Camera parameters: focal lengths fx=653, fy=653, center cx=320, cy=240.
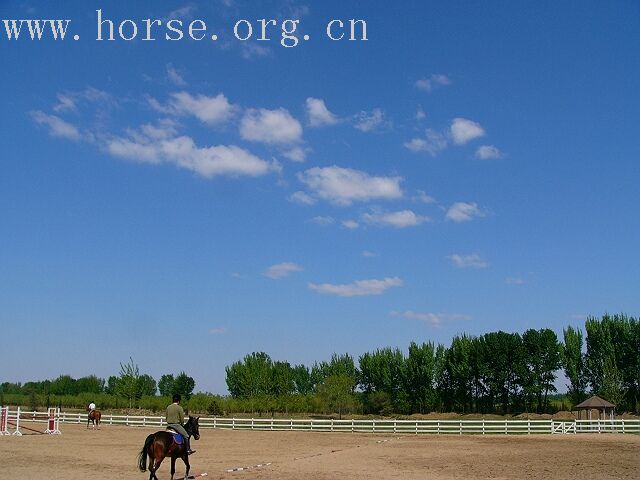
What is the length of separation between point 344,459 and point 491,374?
5205 cm

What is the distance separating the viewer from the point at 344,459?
806 inches

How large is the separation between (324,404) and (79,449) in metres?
44.5

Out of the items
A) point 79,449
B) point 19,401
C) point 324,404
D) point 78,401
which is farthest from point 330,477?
point 19,401

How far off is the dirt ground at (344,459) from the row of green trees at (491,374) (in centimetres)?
3691

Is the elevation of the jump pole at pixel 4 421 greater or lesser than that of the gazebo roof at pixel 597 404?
lesser

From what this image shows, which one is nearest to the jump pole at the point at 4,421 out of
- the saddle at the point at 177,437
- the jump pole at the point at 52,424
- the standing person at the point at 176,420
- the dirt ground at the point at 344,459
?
the jump pole at the point at 52,424

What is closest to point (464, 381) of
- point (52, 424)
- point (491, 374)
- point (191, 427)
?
point (491, 374)

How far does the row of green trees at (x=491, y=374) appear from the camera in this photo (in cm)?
6353

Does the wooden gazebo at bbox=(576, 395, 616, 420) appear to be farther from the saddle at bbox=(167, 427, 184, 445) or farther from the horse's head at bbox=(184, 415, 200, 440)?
the saddle at bbox=(167, 427, 184, 445)

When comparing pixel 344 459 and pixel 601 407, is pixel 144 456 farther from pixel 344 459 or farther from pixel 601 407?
pixel 601 407

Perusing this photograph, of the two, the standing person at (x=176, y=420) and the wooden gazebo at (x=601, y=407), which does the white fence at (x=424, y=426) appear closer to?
the wooden gazebo at (x=601, y=407)

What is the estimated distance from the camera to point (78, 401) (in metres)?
79.7

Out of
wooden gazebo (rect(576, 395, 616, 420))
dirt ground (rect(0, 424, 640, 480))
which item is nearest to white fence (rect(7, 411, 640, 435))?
wooden gazebo (rect(576, 395, 616, 420))

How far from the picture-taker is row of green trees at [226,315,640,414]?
63.5 meters
